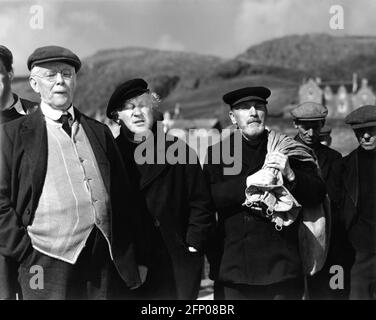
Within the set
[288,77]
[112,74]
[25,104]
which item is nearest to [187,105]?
[288,77]

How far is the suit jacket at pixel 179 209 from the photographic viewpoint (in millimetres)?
4629

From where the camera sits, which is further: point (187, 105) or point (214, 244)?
point (187, 105)

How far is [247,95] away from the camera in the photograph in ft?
15.2

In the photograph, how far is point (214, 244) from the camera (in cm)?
475

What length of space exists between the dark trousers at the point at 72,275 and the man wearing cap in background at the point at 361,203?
1.88 metres

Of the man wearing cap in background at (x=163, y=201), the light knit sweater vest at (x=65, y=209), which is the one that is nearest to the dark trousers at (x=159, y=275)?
the man wearing cap in background at (x=163, y=201)

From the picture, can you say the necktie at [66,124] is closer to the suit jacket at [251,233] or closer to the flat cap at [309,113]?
the suit jacket at [251,233]
